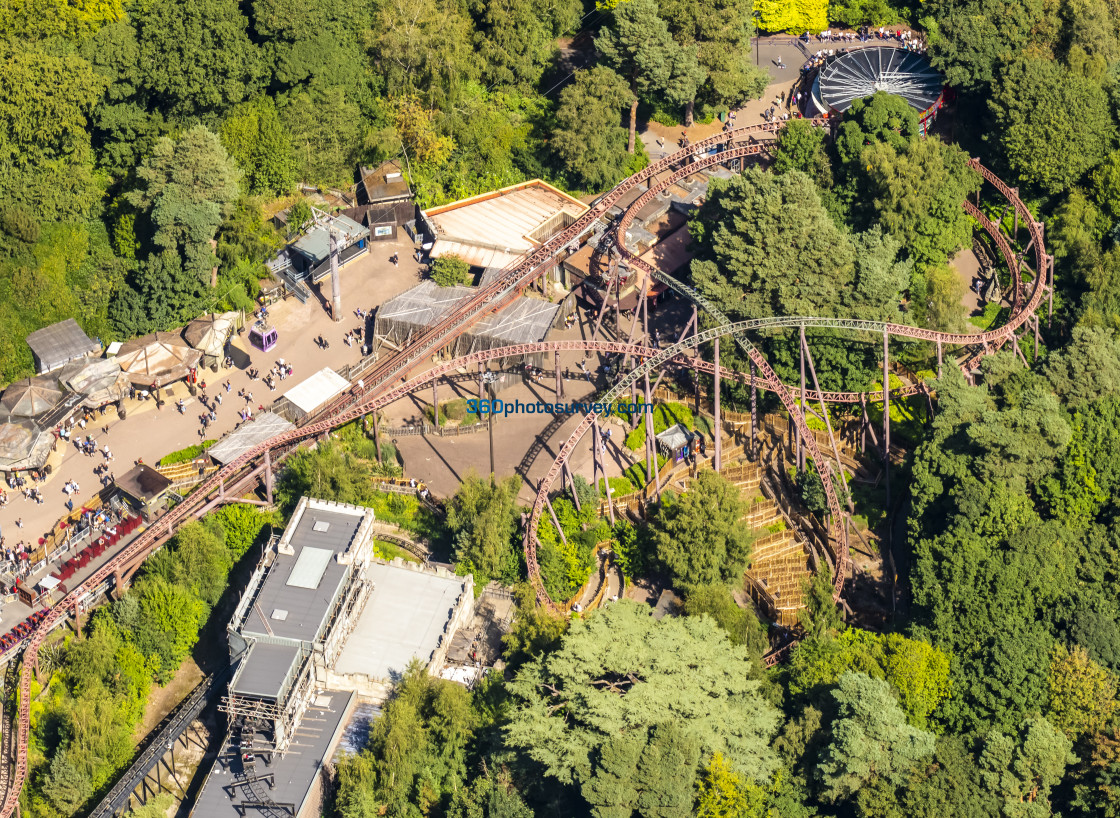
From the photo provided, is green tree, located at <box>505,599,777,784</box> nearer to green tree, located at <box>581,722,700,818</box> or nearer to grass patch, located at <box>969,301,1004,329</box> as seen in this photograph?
green tree, located at <box>581,722,700,818</box>

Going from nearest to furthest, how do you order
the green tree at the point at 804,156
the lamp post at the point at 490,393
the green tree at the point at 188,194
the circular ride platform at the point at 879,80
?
the lamp post at the point at 490,393 < the green tree at the point at 188,194 < the green tree at the point at 804,156 < the circular ride platform at the point at 879,80

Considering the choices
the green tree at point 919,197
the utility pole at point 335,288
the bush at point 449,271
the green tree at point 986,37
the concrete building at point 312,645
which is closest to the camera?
the concrete building at point 312,645

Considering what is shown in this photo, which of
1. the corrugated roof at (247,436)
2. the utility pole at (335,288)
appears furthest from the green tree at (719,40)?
the corrugated roof at (247,436)

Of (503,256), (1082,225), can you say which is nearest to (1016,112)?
(1082,225)

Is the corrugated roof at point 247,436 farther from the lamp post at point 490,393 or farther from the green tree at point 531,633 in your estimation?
the green tree at point 531,633

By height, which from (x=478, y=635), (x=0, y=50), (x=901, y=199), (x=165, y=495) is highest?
(x=0, y=50)

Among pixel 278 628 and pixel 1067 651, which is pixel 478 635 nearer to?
pixel 278 628

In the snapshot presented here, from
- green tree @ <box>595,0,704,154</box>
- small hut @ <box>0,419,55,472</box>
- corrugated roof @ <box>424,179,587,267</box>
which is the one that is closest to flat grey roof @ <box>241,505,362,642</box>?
small hut @ <box>0,419,55,472</box>
